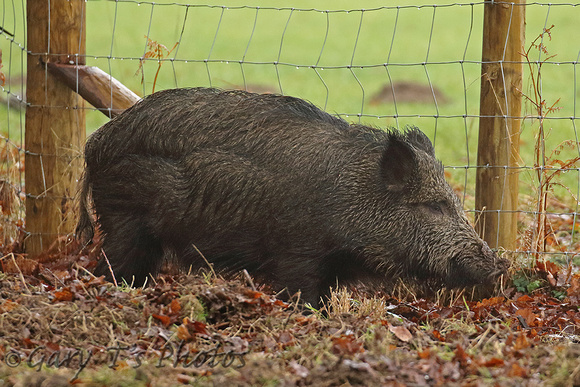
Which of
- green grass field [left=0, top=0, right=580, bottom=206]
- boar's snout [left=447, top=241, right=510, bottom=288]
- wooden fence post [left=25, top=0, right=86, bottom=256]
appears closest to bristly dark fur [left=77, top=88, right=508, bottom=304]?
boar's snout [left=447, top=241, right=510, bottom=288]

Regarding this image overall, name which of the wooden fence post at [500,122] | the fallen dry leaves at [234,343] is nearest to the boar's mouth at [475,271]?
the fallen dry leaves at [234,343]

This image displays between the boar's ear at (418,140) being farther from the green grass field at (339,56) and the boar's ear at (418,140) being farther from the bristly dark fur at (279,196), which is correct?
the green grass field at (339,56)

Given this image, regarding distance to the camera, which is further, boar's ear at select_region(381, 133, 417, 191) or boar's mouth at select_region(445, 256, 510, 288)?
boar's ear at select_region(381, 133, 417, 191)

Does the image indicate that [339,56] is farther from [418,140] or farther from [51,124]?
[418,140]

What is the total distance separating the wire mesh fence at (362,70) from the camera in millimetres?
7887

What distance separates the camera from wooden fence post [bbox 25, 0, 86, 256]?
6.12 metres

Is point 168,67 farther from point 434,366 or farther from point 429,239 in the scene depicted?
point 434,366

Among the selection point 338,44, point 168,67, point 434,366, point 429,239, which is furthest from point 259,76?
point 434,366

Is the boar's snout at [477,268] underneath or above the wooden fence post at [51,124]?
underneath

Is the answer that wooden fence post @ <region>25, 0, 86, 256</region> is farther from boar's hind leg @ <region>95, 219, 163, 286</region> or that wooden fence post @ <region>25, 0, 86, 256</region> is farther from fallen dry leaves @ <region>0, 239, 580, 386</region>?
fallen dry leaves @ <region>0, 239, 580, 386</region>

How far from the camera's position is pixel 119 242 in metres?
5.39

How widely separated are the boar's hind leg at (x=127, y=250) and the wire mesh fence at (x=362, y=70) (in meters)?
1.30

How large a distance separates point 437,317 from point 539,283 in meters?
1.21

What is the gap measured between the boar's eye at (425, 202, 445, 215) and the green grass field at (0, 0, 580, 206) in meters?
5.28
